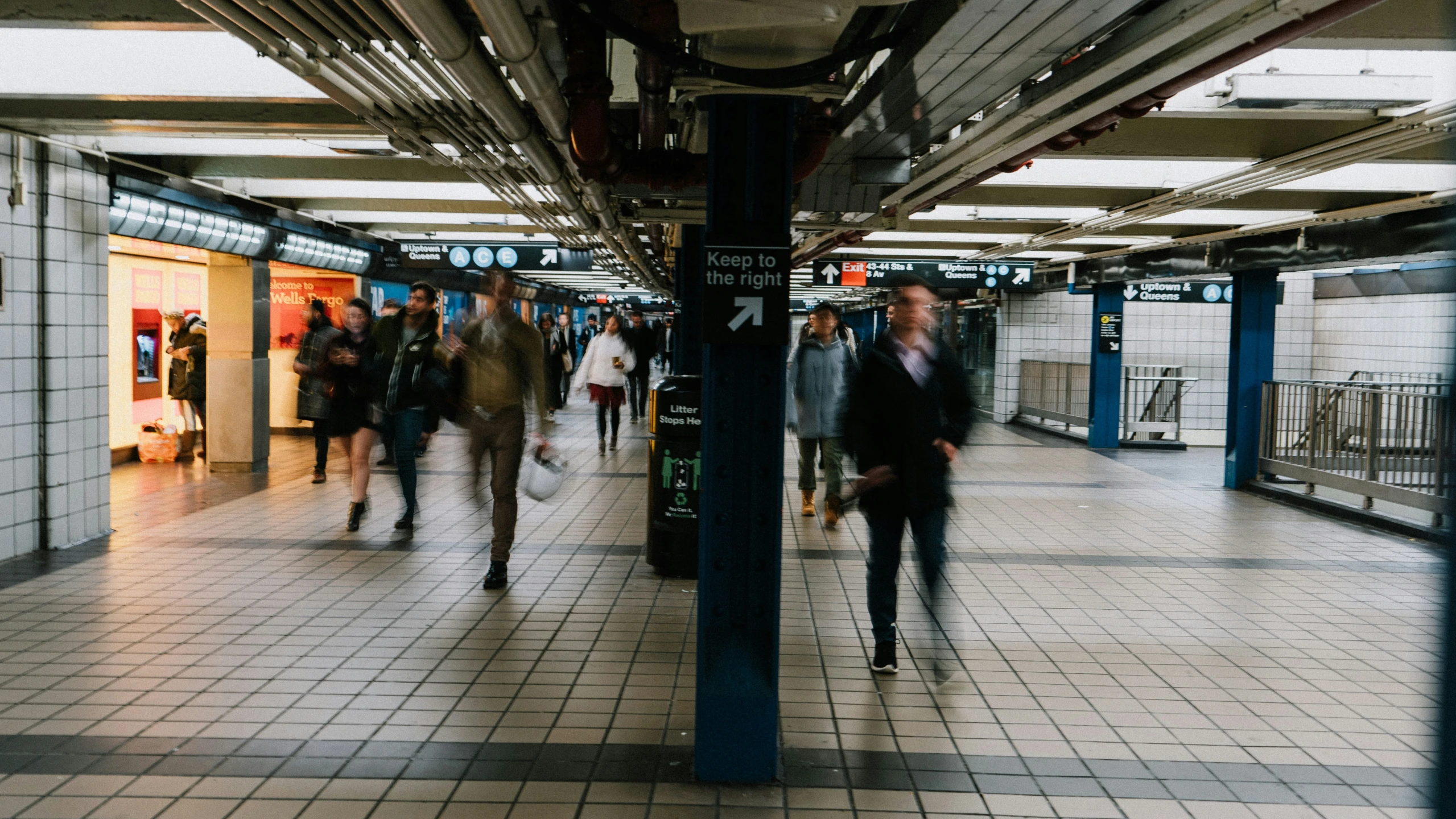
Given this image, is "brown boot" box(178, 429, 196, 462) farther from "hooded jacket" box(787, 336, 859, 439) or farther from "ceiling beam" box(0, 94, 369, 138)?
"hooded jacket" box(787, 336, 859, 439)

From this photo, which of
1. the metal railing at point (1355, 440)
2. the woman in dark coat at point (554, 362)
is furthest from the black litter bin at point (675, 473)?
the woman in dark coat at point (554, 362)

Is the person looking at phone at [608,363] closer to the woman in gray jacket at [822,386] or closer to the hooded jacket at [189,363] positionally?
the hooded jacket at [189,363]

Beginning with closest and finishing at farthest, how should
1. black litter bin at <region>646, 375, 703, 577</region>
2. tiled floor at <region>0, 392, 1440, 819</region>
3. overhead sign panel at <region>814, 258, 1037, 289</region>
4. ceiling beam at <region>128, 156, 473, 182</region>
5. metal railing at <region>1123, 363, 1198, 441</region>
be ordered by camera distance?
tiled floor at <region>0, 392, 1440, 819</region>
black litter bin at <region>646, 375, 703, 577</region>
ceiling beam at <region>128, 156, 473, 182</region>
overhead sign panel at <region>814, 258, 1037, 289</region>
metal railing at <region>1123, 363, 1198, 441</region>

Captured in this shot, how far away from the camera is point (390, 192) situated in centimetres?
966

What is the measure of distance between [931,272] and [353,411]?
9.26 m

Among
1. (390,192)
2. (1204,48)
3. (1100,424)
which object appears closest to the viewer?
(1204,48)

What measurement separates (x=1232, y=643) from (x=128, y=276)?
1194 centimetres

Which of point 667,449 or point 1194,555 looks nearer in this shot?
point 667,449

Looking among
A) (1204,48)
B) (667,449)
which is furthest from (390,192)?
(1204,48)

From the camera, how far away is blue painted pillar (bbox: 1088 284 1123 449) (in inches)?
613

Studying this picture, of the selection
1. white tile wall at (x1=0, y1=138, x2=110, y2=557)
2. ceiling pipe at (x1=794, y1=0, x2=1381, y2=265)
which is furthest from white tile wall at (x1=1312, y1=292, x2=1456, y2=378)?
white tile wall at (x1=0, y1=138, x2=110, y2=557)

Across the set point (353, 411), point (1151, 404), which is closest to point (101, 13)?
point (353, 411)

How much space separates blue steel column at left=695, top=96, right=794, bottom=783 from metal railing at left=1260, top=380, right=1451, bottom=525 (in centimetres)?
682

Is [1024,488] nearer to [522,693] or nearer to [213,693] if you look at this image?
[522,693]
